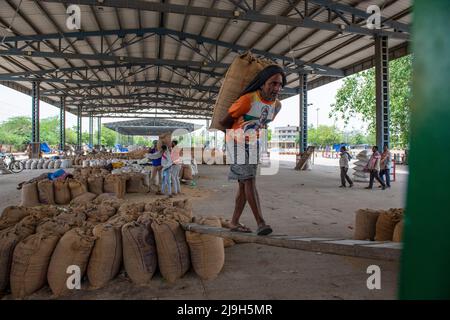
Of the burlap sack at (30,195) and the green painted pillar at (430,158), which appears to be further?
the burlap sack at (30,195)

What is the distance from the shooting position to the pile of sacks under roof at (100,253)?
277 cm

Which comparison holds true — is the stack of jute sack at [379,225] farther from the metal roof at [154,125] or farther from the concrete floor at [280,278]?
the metal roof at [154,125]

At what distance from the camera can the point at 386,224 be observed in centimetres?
374

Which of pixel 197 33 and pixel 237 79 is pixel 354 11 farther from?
pixel 237 79

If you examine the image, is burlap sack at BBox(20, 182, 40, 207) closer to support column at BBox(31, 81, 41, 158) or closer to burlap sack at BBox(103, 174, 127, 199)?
burlap sack at BBox(103, 174, 127, 199)

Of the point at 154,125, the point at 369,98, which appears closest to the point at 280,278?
the point at 369,98

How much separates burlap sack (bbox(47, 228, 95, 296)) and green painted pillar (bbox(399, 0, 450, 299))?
112 inches

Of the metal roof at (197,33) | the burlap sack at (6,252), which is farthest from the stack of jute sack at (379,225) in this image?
the metal roof at (197,33)

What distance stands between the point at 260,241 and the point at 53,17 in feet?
45.7

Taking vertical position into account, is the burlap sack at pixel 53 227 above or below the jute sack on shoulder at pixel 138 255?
above

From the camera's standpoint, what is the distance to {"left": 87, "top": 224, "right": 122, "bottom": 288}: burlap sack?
2.92 m

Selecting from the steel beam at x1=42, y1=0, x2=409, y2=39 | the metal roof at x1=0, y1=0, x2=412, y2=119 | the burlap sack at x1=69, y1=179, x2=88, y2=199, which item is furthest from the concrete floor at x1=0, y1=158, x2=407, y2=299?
the steel beam at x1=42, y1=0, x2=409, y2=39

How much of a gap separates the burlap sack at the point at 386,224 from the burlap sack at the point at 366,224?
116mm

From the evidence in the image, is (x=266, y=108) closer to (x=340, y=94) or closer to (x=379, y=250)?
(x=379, y=250)
